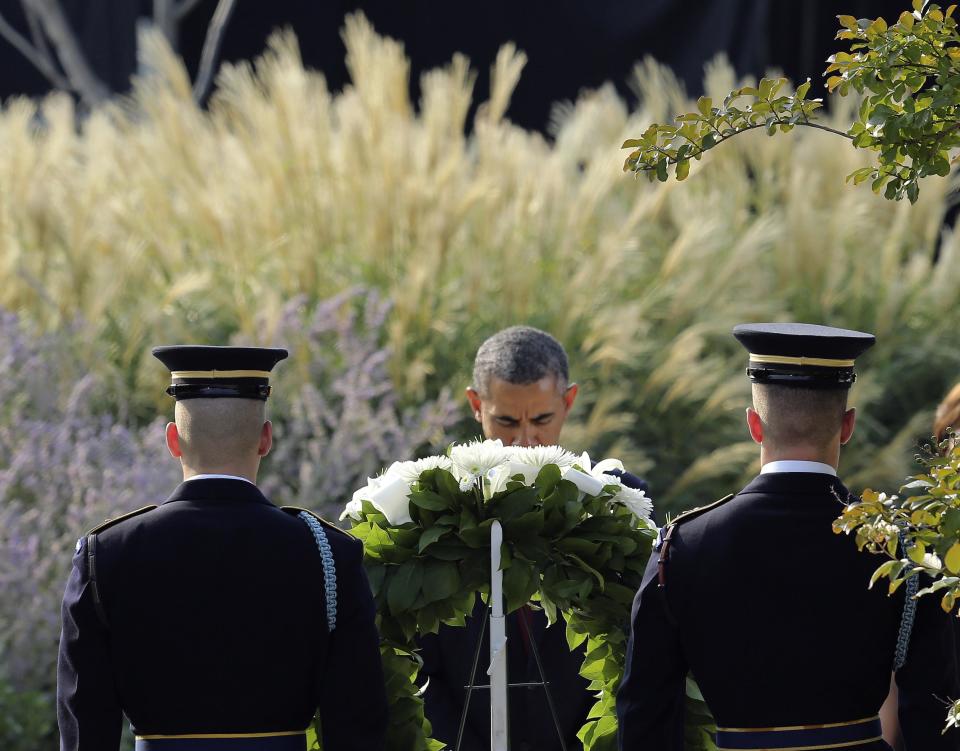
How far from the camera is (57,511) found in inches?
194

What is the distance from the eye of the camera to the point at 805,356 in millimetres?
2543

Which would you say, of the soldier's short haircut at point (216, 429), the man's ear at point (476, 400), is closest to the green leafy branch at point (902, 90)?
the soldier's short haircut at point (216, 429)

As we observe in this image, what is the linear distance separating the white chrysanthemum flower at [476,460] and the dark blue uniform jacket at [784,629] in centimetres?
43

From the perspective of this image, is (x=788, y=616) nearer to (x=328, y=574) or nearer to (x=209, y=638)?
(x=328, y=574)

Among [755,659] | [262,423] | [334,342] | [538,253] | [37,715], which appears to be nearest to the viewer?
[755,659]

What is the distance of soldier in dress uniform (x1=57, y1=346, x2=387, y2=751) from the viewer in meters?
2.55

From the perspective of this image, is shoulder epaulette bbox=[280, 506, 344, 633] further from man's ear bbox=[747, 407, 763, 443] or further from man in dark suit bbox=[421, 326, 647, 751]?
man's ear bbox=[747, 407, 763, 443]

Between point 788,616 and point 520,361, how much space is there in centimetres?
134

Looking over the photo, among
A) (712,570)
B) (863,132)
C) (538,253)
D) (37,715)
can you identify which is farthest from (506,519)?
(538,253)

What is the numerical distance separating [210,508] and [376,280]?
341 centimetres

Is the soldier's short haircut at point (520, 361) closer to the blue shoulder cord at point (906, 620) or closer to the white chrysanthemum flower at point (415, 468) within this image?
the white chrysanthemum flower at point (415, 468)

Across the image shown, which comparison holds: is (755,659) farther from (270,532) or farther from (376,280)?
(376,280)

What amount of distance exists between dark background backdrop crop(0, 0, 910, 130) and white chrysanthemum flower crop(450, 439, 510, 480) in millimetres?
6726

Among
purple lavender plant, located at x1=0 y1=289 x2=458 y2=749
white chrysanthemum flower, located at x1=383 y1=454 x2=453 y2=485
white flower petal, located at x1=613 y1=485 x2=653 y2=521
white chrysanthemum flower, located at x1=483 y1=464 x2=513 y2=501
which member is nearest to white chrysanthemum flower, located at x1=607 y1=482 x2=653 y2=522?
white flower petal, located at x1=613 y1=485 x2=653 y2=521
